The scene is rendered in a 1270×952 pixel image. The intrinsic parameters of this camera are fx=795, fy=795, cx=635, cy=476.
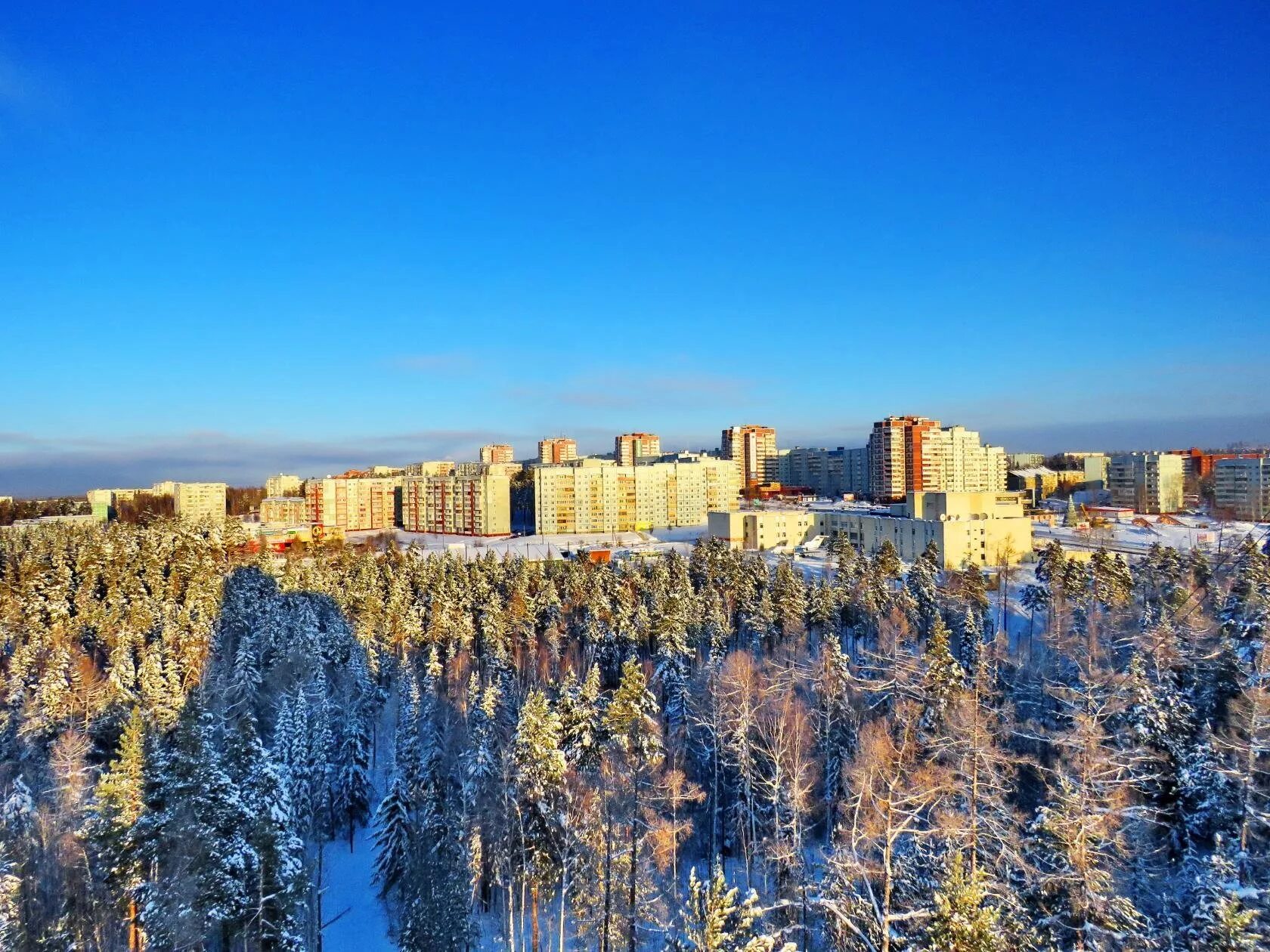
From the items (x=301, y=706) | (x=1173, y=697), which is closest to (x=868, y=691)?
(x=1173, y=697)

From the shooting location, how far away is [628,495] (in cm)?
A: 9875

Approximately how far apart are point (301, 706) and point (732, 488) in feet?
274

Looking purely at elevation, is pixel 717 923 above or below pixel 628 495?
below

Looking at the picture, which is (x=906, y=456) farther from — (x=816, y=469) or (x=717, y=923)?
(x=717, y=923)

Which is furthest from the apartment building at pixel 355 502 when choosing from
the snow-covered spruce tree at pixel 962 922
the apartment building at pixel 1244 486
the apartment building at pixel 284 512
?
the snow-covered spruce tree at pixel 962 922

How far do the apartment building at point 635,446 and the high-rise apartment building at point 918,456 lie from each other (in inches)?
1719

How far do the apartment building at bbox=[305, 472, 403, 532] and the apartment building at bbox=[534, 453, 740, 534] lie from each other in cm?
3362

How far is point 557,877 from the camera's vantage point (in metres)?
19.2

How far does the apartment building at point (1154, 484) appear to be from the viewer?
334 feet

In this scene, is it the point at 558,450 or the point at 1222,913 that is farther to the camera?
the point at 558,450

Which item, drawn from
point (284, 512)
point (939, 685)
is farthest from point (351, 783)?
point (284, 512)

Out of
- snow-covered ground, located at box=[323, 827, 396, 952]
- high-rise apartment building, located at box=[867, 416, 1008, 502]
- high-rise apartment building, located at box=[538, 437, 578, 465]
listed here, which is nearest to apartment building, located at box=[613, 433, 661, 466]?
high-rise apartment building, located at box=[538, 437, 578, 465]

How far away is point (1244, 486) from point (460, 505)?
9666 cm

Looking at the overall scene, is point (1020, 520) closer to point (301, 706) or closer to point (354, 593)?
point (354, 593)
